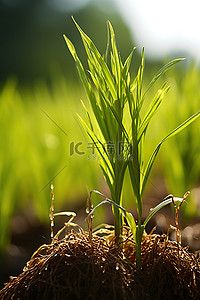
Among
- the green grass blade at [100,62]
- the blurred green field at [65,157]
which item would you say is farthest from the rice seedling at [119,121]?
the blurred green field at [65,157]

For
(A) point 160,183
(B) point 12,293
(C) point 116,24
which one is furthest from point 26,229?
(C) point 116,24

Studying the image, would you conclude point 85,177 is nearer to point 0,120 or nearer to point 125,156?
point 0,120

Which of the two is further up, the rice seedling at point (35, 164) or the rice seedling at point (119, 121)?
the rice seedling at point (35, 164)

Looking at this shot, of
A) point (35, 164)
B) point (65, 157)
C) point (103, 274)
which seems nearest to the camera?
point (103, 274)

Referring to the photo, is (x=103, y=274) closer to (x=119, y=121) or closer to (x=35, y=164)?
(x=119, y=121)

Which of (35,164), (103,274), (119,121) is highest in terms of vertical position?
(35,164)

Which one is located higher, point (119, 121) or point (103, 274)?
point (119, 121)

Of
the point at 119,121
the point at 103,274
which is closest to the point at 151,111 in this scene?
the point at 119,121

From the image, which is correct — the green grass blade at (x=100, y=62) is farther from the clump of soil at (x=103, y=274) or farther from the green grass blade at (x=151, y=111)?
the clump of soil at (x=103, y=274)
